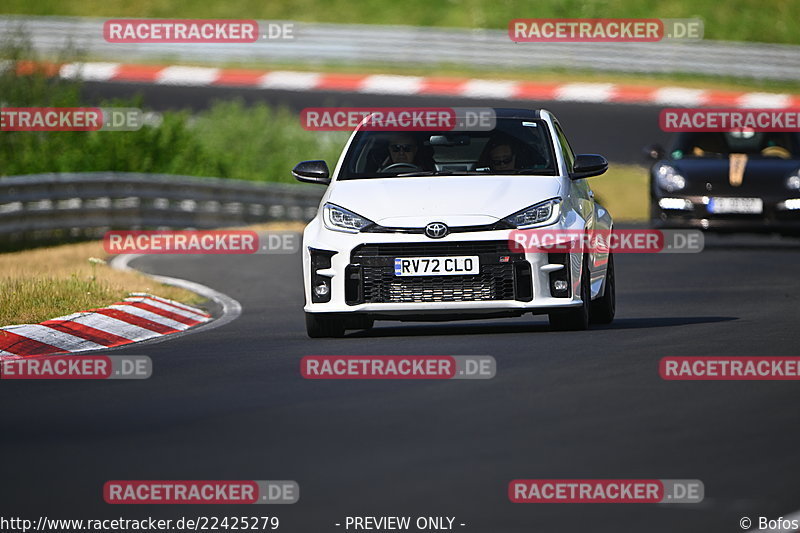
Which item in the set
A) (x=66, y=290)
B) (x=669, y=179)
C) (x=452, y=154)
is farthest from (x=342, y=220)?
(x=669, y=179)

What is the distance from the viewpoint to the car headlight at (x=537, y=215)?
10.6m

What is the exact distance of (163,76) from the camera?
121 feet

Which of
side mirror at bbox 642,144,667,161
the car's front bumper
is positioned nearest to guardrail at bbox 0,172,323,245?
side mirror at bbox 642,144,667,161

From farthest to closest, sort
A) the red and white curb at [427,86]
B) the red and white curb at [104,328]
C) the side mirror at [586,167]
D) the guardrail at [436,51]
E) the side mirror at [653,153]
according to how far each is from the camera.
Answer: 1. the guardrail at [436,51]
2. the red and white curb at [427,86]
3. the side mirror at [653,153]
4. the side mirror at [586,167]
5. the red and white curb at [104,328]

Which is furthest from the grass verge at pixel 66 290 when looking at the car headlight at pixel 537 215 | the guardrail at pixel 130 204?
the guardrail at pixel 130 204

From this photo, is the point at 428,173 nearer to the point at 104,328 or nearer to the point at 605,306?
the point at 605,306

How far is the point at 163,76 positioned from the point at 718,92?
1173 cm

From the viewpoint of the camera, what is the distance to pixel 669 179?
19984 millimetres

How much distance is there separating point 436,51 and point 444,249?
27.8 meters

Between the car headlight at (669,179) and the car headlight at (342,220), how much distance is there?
9597 millimetres

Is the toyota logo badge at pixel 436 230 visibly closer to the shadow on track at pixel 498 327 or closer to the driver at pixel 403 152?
the shadow on track at pixel 498 327

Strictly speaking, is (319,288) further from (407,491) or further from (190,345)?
(407,491)

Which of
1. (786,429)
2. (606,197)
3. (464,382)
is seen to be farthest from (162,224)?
(786,429)

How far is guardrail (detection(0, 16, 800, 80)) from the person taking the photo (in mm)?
36750
